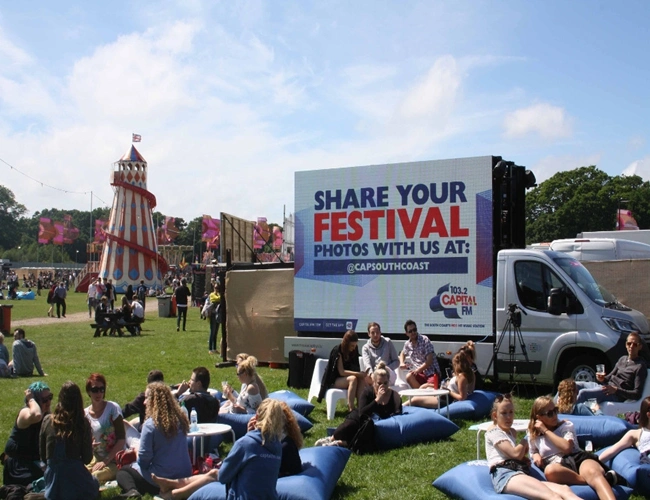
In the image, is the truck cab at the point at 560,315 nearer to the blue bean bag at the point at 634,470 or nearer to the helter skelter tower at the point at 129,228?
the blue bean bag at the point at 634,470

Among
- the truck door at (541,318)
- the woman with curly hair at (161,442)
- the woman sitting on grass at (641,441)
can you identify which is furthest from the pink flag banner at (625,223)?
the woman with curly hair at (161,442)

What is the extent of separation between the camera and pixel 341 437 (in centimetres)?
846

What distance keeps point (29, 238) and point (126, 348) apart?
137 metres

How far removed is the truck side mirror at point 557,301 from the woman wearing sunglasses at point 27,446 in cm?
774

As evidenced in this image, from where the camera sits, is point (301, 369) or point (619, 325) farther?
point (301, 369)

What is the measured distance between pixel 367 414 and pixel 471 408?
6.91ft

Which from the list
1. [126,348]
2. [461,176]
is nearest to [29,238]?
[126,348]

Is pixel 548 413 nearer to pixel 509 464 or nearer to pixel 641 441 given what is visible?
pixel 509 464

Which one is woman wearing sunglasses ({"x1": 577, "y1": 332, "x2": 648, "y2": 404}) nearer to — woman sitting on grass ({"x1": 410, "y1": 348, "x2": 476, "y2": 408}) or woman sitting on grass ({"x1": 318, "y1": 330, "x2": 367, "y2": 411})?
woman sitting on grass ({"x1": 410, "y1": 348, "x2": 476, "y2": 408})

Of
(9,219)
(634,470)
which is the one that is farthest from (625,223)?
(9,219)

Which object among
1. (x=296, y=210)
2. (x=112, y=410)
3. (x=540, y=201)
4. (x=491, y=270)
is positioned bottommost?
(x=112, y=410)

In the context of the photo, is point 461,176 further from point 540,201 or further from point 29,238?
point 29,238

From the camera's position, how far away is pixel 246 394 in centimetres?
906

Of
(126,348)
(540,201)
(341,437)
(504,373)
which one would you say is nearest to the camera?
(341,437)
